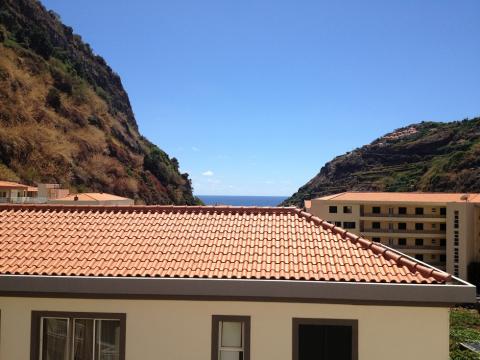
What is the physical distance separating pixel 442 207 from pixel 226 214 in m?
62.9

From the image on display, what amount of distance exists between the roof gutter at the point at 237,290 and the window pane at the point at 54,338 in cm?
55

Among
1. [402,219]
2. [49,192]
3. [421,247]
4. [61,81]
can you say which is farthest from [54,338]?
[61,81]

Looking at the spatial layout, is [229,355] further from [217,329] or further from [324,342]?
[324,342]

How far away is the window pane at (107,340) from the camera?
7.60 meters

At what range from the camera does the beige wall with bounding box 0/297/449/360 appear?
23.6 feet

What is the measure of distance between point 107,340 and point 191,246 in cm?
229

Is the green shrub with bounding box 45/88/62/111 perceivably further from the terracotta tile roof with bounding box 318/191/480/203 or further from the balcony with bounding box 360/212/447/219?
the balcony with bounding box 360/212/447/219

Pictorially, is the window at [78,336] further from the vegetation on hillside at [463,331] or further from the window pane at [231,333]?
the vegetation on hillside at [463,331]

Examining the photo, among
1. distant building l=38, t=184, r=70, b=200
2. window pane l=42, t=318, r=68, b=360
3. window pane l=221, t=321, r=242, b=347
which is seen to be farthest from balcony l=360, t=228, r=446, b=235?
window pane l=42, t=318, r=68, b=360

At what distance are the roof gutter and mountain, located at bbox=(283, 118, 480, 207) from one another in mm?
99898

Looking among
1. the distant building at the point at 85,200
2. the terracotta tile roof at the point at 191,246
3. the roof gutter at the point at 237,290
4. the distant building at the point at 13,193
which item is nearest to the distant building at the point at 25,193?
the distant building at the point at 13,193

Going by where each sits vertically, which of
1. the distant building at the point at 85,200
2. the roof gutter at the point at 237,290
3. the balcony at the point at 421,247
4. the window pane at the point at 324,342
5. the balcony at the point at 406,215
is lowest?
the balcony at the point at 421,247

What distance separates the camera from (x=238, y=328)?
7539mm

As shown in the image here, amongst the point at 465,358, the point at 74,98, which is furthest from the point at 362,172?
the point at 465,358
